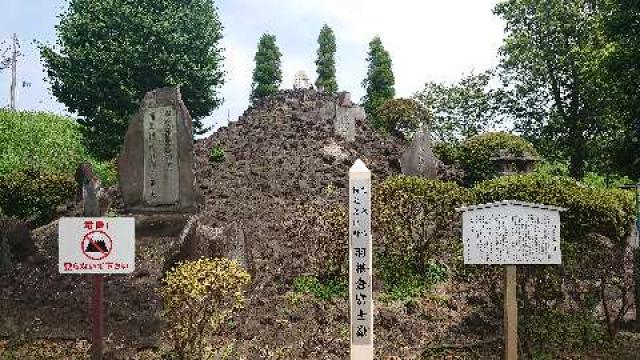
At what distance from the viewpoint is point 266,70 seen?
1529 inches

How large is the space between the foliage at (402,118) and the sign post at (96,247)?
2086 cm

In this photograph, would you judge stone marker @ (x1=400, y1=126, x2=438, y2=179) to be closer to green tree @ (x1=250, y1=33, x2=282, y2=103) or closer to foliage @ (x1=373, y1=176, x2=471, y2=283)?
foliage @ (x1=373, y1=176, x2=471, y2=283)

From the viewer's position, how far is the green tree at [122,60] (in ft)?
85.7

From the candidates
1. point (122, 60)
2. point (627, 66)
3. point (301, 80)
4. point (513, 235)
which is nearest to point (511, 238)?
point (513, 235)

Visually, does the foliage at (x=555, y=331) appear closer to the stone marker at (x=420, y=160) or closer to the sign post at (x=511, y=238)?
the sign post at (x=511, y=238)

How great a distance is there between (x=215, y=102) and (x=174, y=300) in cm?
2053

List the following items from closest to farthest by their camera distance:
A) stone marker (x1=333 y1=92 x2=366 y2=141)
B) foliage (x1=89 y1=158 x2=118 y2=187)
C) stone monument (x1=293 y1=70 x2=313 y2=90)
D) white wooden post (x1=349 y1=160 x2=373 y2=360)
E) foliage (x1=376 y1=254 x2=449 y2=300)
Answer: white wooden post (x1=349 y1=160 x2=373 y2=360) < foliage (x1=376 y1=254 x2=449 y2=300) < stone marker (x1=333 y1=92 x2=366 y2=141) < foliage (x1=89 y1=158 x2=118 y2=187) < stone monument (x1=293 y1=70 x2=313 y2=90)

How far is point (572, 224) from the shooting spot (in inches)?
465

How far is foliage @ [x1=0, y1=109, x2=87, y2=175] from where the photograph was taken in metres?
28.2

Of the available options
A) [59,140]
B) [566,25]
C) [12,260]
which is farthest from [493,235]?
[59,140]

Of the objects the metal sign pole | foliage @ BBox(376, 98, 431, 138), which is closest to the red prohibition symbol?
the metal sign pole

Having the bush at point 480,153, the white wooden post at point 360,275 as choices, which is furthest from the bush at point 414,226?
the bush at point 480,153

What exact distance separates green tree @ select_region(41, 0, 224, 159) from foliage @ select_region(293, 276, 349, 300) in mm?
15421

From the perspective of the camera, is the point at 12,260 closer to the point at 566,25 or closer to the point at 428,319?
the point at 428,319
